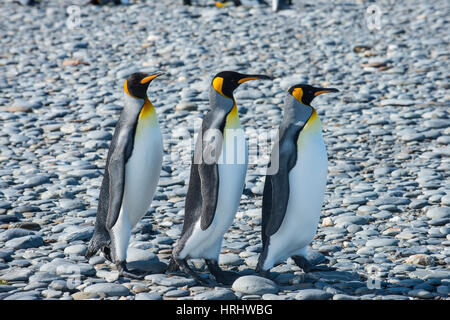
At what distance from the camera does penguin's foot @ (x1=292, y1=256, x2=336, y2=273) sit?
11.6 feet

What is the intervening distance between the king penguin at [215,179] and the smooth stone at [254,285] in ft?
0.30

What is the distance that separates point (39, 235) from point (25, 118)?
284 centimetres

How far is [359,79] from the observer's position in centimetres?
779

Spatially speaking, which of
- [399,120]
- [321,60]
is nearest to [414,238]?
[399,120]

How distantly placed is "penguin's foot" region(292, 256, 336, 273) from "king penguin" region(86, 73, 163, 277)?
80 cm

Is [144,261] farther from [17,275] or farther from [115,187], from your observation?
[17,275]

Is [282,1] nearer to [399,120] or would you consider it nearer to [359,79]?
[359,79]

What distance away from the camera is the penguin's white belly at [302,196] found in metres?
3.44

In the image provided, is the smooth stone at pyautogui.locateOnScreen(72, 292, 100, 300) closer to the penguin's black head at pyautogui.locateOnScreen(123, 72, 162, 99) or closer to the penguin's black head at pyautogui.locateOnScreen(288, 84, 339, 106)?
the penguin's black head at pyautogui.locateOnScreen(123, 72, 162, 99)

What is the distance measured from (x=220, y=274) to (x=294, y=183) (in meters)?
0.54

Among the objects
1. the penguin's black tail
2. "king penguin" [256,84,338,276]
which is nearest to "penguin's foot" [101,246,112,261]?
the penguin's black tail

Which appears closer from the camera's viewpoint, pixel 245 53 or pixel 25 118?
pixel 25 118

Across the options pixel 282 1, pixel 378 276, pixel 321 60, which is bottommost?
pixel 378 276

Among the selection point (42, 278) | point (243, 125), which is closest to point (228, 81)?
point (42, 278)
